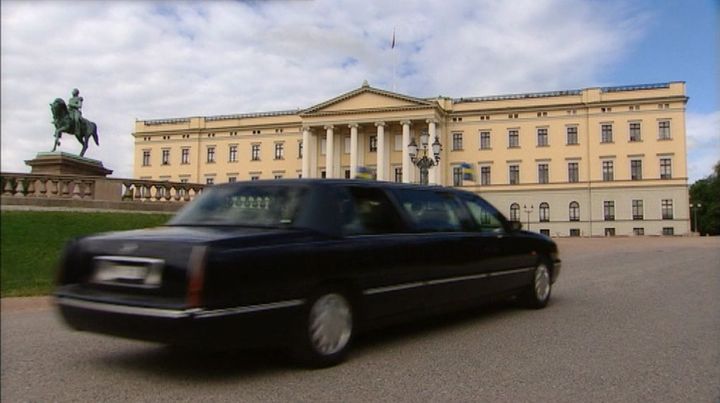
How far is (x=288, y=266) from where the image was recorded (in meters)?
4.91

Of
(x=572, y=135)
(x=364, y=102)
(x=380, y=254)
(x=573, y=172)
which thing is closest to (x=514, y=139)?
(x=572, y=135)

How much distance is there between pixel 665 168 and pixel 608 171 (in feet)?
20.3

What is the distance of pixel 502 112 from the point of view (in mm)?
78688

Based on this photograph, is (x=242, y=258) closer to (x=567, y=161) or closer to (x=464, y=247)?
(x=464, y=247)

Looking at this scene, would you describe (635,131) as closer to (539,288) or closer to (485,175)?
(485,175)

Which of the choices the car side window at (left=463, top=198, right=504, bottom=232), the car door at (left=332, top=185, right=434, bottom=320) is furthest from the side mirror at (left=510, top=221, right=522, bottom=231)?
the car door at (left=332, top=185, right=434, bottom=320)

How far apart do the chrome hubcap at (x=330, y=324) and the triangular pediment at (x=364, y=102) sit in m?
74.1

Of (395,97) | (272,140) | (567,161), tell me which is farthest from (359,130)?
(567,161)

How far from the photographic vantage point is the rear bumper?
432cm

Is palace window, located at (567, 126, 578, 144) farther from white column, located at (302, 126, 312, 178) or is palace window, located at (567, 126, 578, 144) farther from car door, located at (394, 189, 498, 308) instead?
car door, located at (394, 189, 498, 308)

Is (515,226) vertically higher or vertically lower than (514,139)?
lower

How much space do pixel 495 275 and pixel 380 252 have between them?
2.49 metres

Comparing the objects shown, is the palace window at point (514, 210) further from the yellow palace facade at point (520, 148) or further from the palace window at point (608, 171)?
the palace window at point (608, 171)

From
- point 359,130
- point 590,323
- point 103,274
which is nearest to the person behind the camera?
point 103,274
